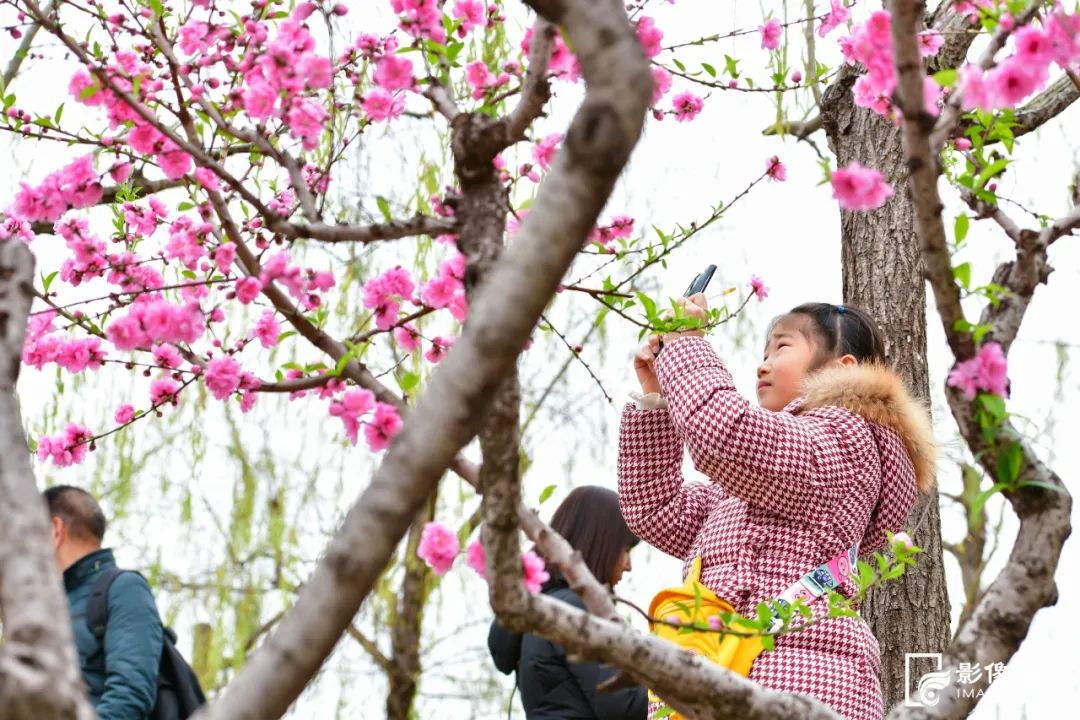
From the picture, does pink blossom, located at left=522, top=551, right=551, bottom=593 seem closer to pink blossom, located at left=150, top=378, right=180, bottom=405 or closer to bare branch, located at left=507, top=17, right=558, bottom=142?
bare branch, located at left=507, top=17, right=558, bottom=142

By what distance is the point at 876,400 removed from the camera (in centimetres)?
241

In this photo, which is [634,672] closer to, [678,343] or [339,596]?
[339,596]

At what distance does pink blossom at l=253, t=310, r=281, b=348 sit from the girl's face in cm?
97

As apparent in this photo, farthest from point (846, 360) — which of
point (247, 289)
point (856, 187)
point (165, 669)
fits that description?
point (165, 669)

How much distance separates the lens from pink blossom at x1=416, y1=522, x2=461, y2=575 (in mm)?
1894

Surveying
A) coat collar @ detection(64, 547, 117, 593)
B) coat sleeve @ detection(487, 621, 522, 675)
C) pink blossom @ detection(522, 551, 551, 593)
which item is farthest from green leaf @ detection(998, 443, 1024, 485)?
coat collar @ detection(64, 547, 117, 593)

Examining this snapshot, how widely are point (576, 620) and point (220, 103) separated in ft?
5.38

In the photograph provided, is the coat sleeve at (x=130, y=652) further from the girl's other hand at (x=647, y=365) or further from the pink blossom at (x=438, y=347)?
the girl's other hand at (x=647, y=365)

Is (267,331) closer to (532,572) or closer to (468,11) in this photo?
(468,11)

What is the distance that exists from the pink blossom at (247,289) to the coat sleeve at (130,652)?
0.96 m

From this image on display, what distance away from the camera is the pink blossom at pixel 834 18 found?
127 inches

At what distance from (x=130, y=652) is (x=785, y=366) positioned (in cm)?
147

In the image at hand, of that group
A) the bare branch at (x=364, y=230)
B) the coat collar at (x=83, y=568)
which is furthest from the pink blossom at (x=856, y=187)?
the coat collar at (x=83, y=568)

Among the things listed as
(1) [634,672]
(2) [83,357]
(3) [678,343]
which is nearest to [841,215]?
(3) [678,343]
